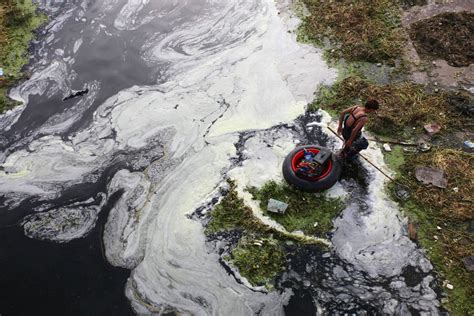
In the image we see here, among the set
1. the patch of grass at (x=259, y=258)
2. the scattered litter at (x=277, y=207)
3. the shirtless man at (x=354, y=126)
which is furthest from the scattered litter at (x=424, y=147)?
the patch of grass at (x=259, y=258)

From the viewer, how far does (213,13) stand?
802cm

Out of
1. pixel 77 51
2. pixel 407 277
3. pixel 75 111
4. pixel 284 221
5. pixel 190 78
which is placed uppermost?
pixel 77 51

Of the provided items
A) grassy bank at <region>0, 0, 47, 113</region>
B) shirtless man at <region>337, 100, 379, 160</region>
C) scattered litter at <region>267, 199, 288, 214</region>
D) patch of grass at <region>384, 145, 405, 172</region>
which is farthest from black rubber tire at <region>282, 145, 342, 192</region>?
grassy bank at <region>0, 0, 47, 113</region>

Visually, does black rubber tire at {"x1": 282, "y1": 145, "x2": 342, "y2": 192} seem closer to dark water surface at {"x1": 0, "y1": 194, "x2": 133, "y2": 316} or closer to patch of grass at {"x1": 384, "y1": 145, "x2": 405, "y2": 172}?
patch of grass at {"x1": 384, "y1": 145, "x2": 405, "y2": 172}

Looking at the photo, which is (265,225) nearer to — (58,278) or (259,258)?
(259,258)

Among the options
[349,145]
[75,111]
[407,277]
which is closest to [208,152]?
[349,145]

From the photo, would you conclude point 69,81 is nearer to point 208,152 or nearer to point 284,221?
point 208,152

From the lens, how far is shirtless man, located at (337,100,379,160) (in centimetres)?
441

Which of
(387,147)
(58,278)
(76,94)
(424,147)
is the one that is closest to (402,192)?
(387,147)

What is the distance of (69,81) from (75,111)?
84 cm

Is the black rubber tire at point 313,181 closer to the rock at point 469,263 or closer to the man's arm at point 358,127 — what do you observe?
the man's arm at point 358,127

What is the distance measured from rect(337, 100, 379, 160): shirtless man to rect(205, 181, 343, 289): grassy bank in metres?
0.69

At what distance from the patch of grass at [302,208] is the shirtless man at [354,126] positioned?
67 cm

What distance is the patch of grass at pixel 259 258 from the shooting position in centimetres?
424
